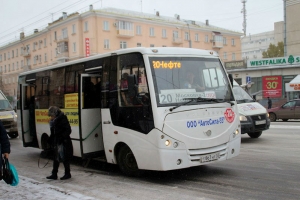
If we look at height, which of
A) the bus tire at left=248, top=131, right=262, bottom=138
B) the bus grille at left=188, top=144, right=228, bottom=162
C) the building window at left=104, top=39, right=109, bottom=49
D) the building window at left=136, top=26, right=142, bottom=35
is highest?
the building window at left=136, top=26, right=142, bottom=35

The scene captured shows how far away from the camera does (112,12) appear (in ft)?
199

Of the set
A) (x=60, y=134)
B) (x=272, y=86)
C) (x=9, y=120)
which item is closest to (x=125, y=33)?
(x=272, y=86)

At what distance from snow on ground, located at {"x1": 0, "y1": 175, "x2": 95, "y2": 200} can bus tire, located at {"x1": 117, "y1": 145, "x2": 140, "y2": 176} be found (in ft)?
5.08

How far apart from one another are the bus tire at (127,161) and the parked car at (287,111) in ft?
62.6

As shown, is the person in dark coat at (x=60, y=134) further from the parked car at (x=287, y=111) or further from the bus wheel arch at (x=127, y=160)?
the parked car at (x=287, y=111)

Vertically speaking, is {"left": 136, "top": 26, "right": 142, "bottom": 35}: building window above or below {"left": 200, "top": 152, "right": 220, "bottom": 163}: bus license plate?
above

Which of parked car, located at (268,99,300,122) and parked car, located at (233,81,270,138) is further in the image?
parked car, located at (268,99,300,122)

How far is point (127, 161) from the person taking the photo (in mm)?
8227

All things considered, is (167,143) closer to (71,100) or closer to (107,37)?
(71,100)

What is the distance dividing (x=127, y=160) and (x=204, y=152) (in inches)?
69.9

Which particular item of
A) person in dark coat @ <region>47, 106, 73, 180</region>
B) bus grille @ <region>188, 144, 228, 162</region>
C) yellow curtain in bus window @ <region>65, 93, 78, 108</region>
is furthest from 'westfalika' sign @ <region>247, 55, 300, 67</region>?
person in dark coat @ <region>47, 106, 73, 180</region>

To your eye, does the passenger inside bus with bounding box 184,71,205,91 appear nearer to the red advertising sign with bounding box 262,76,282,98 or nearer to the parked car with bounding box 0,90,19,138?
the parked car with bounding box 0,90,19,138

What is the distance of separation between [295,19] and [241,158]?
43529 millimetres

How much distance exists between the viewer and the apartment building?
59.2 metres
